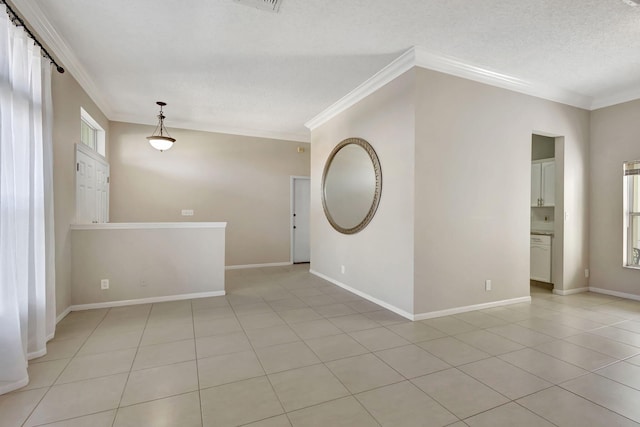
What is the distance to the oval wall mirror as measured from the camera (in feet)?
13.4

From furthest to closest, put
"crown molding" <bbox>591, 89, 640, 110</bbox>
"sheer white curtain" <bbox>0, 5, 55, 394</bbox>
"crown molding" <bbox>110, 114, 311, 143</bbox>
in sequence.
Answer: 1. "crown molding" <bbox>110, 114, 311, 143</bbox>
2. "crown molding" <bbox>591, 89, 640, 110</bbox>
3. "sheer white curtain" <bbox>0, 5, 55, 394</bbox>

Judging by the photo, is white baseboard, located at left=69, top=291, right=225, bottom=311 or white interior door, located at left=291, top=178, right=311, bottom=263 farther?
white interior door, located at left=291, top=178, right=311, bottom=263

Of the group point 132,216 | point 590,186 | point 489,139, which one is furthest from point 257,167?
point 590,186

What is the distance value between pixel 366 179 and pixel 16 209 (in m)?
3.52

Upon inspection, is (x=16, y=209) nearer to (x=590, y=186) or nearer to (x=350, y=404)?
(x=350, y=404)

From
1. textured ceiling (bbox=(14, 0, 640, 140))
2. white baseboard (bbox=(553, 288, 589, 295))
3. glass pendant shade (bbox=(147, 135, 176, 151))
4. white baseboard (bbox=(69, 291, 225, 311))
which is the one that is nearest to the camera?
textured ceiling (bbox=(14, 0, 640, 140))

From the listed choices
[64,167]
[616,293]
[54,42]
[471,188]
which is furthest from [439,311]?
[54,42]

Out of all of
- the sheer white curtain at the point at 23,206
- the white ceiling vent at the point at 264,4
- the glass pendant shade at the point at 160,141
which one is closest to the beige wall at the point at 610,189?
the white ceiling vent at the point at 264,4

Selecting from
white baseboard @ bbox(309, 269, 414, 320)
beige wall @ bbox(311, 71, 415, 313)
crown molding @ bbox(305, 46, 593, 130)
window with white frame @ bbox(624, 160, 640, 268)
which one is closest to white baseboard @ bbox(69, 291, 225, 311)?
white baseboard @ bbox(309, 269, 414, 320)

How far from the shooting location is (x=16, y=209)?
2.25 metres

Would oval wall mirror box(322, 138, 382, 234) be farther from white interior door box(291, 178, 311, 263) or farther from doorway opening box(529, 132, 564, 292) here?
doorway opening box(529, 132, 564, 292)

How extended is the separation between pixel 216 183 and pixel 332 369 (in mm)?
4952

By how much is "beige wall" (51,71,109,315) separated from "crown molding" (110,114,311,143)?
1.84 m

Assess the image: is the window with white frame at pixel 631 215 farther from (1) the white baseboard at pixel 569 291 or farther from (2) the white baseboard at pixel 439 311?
(2) the white baseboard at pixel 439 311
